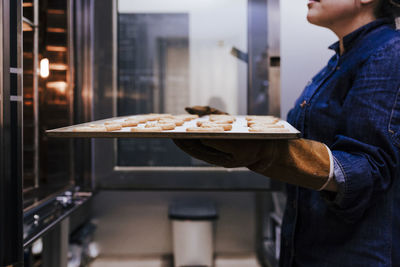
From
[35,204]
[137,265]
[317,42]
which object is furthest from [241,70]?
[137,265]

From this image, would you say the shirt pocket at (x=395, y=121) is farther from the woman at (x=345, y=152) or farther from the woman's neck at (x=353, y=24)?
the woman's neck at (x=353, y=24)

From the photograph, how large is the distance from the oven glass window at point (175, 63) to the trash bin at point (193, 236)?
0.27 metres

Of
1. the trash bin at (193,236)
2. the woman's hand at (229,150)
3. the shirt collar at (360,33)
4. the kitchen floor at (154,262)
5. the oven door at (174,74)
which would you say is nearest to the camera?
the woman's hand at (229,150)

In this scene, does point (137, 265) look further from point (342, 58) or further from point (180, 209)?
point (342, 58)

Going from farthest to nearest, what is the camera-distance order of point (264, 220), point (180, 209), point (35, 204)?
point (264, 220)
point (180, 209)
point (35, 204)

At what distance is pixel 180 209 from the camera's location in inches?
73.8

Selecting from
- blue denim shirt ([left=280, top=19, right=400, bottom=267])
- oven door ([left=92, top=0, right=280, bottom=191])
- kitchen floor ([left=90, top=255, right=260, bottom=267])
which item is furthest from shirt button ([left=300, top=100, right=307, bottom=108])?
kitchen floor ([left=90, top=255, right=260, bottom=267])

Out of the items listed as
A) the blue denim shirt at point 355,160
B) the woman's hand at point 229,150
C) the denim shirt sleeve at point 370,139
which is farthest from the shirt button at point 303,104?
the woman's hand at point 229,150

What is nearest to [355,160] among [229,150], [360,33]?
[229,150]

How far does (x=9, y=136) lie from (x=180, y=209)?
1.18 m

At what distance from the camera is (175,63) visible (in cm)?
174

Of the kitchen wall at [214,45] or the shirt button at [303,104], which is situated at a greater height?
the kitchen wall at [214,45]

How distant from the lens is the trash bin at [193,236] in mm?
1810

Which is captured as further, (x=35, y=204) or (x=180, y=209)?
(x=180, y=209)
